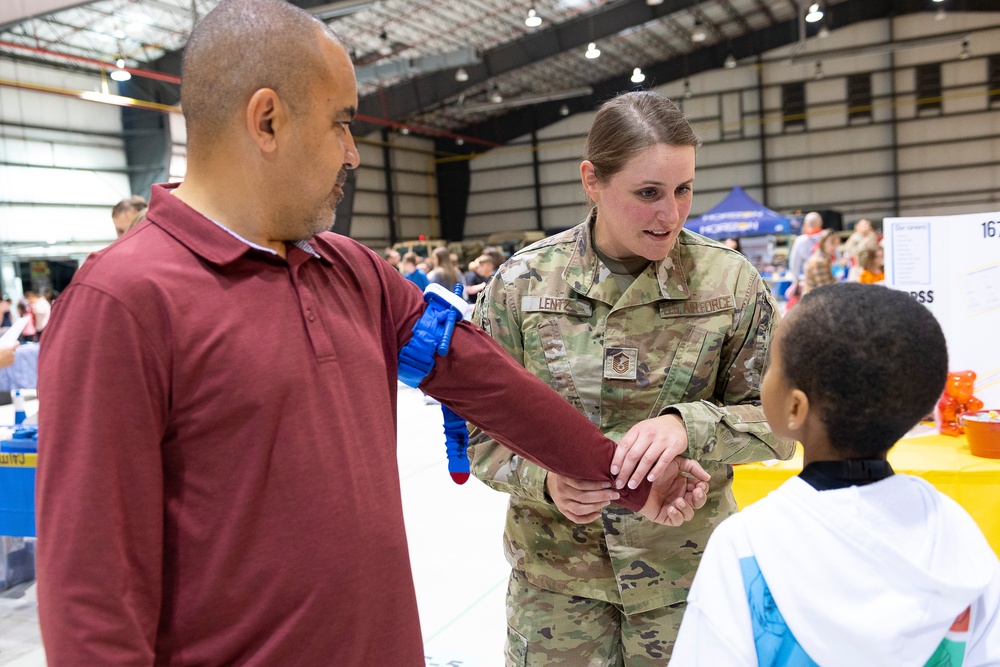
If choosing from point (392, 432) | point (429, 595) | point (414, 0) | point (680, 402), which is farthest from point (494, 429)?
point (414, 0)

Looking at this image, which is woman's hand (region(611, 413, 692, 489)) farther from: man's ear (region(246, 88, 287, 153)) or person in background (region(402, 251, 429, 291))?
person in background (region(402, 251, 429, 291))

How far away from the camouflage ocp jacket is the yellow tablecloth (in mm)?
1308

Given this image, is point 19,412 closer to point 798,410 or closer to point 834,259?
point 798,410

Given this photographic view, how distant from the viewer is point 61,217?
16.0m

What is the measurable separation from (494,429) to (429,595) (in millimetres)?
2942

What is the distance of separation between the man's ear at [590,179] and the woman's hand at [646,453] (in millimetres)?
511

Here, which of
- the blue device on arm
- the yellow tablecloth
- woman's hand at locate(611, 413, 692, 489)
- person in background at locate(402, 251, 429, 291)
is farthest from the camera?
person in background at locate(402, 251, 429, 291)

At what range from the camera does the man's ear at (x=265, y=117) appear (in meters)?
0.96

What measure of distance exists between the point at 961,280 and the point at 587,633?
7.24 feet

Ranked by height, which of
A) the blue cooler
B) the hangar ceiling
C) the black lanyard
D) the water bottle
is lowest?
the blue cooler

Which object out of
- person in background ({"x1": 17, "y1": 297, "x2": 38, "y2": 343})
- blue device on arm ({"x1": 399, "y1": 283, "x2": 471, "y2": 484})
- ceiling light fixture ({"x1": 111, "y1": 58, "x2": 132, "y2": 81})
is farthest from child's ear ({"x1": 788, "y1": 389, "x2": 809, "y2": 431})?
ceiling light fixture ({"x1": 111, "y1": 58, "x2": 132, "y2": 81})

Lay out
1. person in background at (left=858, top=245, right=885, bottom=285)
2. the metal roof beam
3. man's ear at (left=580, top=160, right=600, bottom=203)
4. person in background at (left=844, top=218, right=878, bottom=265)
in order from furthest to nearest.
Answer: the metal roof beam < person in background at (left=844, top=218, right=878, bottom=265) < person in background at (left=858, top=245, right=885, bottom=285) < man's ear at (left=580, top=160, right=600, bottom=203)

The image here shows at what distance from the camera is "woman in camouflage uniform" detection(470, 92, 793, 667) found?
1500 mm

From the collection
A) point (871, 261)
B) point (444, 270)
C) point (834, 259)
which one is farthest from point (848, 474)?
point (834, 259)
